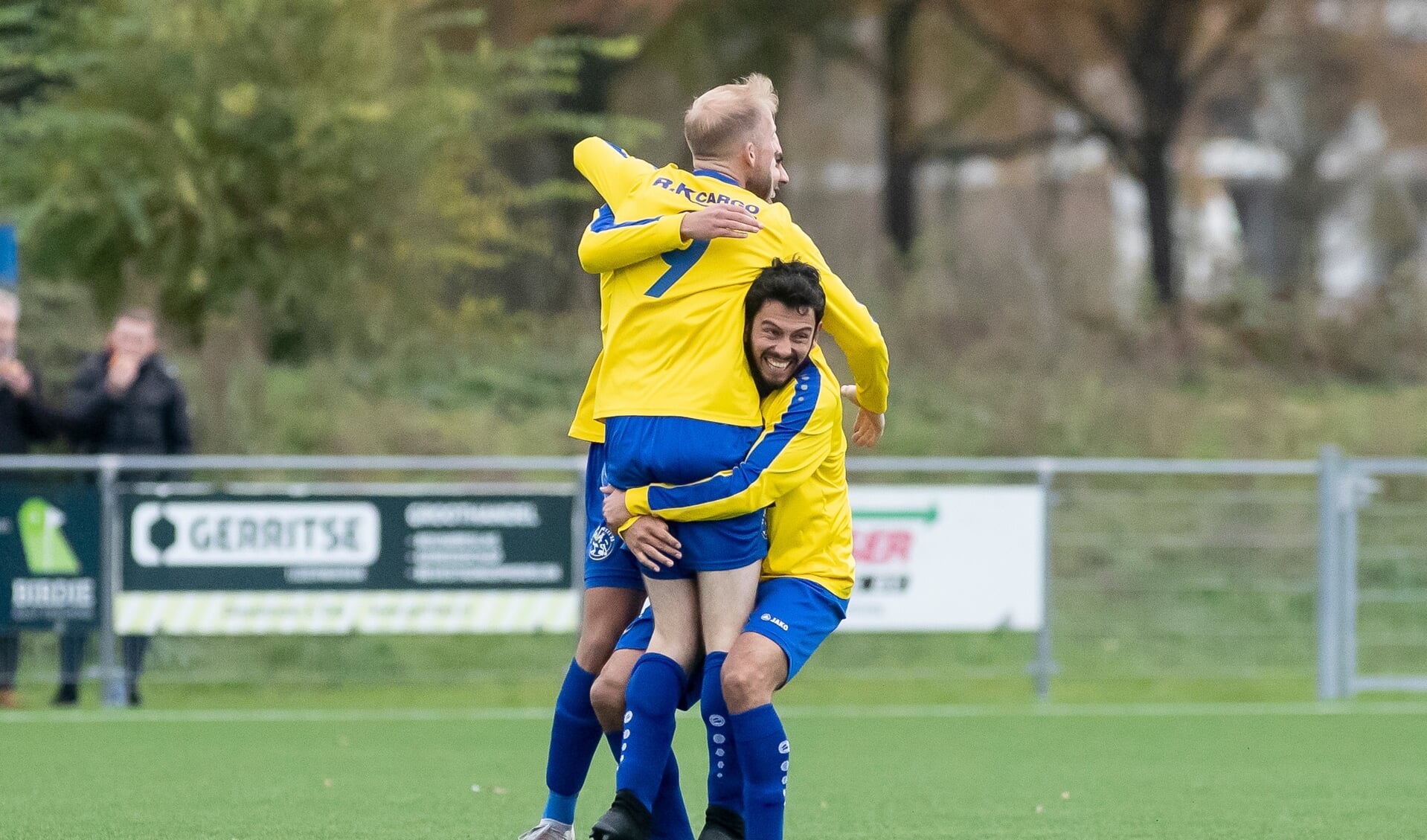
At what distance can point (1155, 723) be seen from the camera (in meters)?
9.48

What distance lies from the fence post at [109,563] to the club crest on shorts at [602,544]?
17.5ft

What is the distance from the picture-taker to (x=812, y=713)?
991cm

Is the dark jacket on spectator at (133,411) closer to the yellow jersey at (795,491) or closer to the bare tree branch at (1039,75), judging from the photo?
the yellow jersey at (795,491)

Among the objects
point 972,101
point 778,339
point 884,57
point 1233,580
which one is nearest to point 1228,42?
point 972,101

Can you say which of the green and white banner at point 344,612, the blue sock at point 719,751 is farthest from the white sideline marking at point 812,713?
the blue sock at point 719,751

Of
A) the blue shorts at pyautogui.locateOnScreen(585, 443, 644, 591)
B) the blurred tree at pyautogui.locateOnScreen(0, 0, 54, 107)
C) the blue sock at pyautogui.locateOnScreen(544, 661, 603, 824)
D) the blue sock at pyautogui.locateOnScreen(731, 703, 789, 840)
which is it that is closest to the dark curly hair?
the blue shorts at pyautogui.locateOnScreen(585, 443, 644, 591)

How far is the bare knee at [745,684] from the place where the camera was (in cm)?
459

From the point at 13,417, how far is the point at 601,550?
6.14 metres

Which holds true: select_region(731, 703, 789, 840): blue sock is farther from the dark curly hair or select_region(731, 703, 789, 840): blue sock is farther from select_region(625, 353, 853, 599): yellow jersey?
the dark curly hair

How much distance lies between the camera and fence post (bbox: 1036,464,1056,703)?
10320 millimetres

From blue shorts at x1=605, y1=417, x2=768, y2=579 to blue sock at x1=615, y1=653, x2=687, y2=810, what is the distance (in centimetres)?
26

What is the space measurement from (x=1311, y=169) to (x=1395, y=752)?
21.1m

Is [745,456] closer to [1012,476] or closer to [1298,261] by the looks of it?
[1012,476]

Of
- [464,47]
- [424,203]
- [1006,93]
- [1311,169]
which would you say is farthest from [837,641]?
[1311,169]
